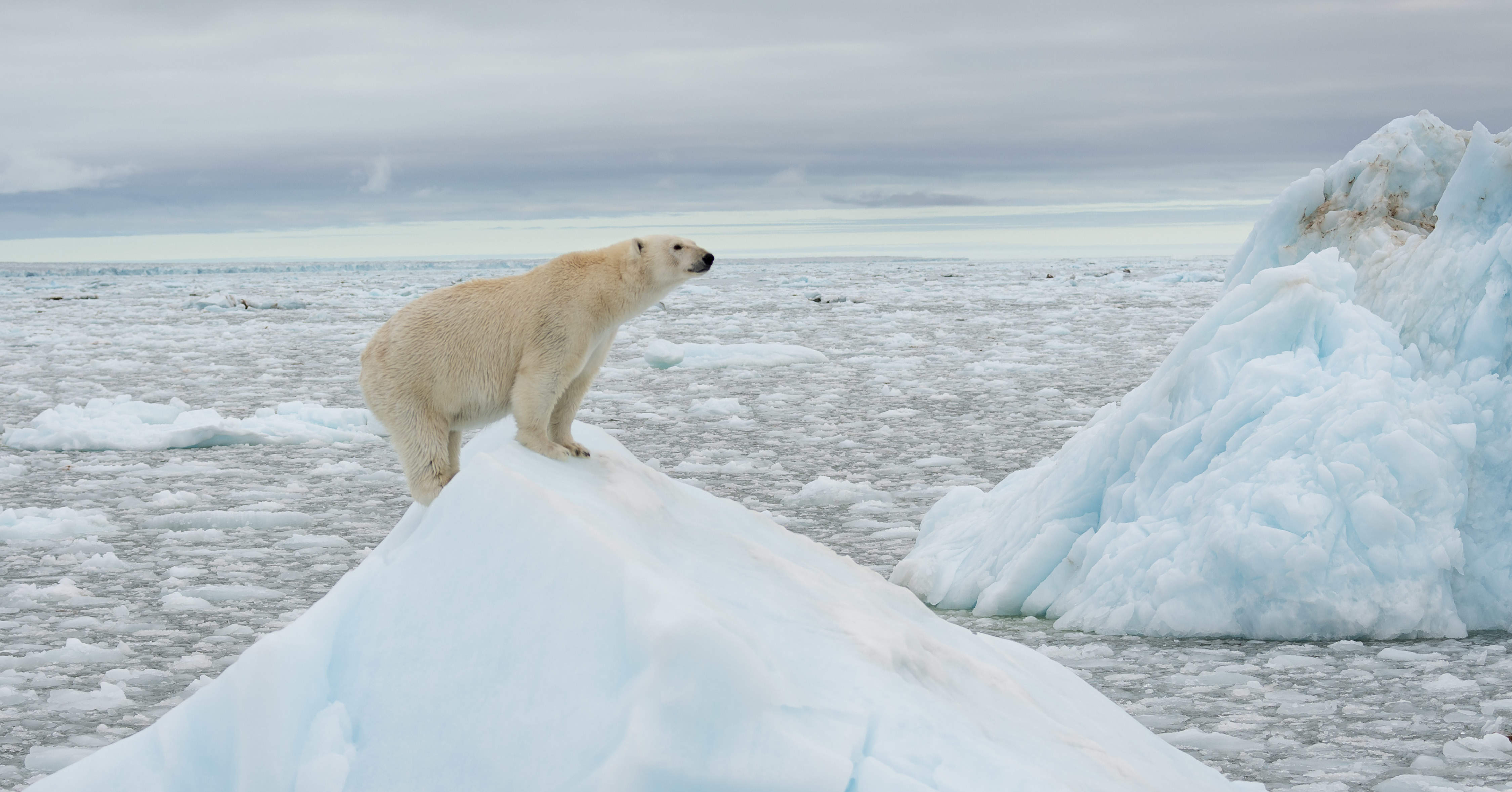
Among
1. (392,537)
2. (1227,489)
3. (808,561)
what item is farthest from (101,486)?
(1227,489)

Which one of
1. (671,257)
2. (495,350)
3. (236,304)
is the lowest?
(236,304)

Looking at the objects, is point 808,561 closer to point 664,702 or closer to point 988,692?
point 988,692

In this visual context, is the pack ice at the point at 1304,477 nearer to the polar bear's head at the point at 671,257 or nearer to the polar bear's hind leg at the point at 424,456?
the polar bear's head at the point at 671,257

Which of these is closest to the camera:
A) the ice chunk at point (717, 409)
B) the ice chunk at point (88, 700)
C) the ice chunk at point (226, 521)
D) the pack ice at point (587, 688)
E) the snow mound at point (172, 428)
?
the pack ice at point (587, 688)

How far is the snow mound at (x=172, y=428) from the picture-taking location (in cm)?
872

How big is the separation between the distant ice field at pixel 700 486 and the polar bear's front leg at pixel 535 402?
102 cm

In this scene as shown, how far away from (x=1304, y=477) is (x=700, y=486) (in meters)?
3.69

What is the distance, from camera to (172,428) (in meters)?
8.93

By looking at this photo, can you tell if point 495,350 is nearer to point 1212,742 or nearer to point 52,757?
point 52,757

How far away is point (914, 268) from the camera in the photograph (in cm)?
6500

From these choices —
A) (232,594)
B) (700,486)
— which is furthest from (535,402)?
(700,486)

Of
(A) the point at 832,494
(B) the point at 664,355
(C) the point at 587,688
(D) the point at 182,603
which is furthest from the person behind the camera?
(B) the point at 664,355

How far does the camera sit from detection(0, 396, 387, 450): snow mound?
8719 millimetres

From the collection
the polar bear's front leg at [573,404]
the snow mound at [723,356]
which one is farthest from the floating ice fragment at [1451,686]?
the snow mound at [723,356]
